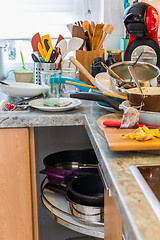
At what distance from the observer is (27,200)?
45.8 inches

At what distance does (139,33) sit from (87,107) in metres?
0.46

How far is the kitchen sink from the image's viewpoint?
47 centimetres

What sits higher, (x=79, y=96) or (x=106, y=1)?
(x=106, y=1)

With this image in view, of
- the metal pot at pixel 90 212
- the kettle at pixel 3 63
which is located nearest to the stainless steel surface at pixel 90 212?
the metal pot at pixel 90 212

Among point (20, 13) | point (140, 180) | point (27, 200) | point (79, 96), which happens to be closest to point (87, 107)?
point (79, 96)

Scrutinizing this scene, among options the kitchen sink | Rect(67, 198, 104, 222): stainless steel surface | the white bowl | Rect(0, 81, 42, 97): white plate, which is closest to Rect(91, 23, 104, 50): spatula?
the white bowl

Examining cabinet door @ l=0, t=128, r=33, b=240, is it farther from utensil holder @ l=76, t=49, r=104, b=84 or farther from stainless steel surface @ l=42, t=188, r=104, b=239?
utensil holder @ l=76, t=49, r=104, b=84

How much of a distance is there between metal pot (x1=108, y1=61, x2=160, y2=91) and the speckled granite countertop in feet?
0.47

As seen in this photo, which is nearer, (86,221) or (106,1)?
(86,221)

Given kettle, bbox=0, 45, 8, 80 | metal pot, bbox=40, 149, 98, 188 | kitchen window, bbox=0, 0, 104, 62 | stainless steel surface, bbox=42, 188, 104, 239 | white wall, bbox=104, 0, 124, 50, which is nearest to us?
stainless steel surface, bbox=42, 188, 104, 239

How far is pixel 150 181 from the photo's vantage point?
1.81 feet

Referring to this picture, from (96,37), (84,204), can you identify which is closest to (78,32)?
(96,37)

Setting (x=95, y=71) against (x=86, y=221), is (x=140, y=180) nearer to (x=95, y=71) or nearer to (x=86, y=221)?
(x=86, y=221)

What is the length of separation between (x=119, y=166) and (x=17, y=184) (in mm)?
610
